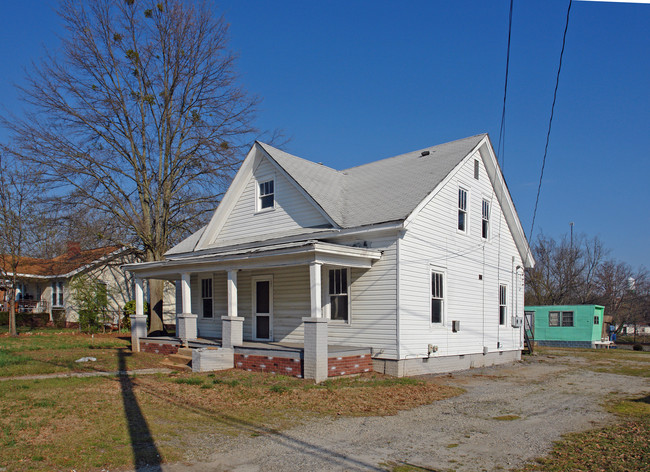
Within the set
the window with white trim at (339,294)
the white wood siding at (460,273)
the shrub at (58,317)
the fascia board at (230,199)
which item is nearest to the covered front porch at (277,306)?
the window with white trim at (339,294)

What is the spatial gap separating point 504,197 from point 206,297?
11879 millimetres

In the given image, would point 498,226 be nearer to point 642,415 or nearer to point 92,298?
point 642,415

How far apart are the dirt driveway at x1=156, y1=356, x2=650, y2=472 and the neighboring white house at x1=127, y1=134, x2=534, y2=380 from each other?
3238mm

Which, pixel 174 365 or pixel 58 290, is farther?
pixel 58 290

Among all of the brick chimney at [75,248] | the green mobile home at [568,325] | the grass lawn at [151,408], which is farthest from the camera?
the green mobile home at [568,325]

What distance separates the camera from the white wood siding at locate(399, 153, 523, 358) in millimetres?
14086

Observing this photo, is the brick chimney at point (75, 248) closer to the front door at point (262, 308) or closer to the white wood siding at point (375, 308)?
the front door at point (262, 308)

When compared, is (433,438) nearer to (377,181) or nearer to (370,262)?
(370,262)

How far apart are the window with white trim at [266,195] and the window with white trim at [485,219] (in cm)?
749

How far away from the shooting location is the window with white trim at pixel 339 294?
1473 cm

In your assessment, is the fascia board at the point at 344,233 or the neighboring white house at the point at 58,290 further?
the neighboring white house at the point at 58,290

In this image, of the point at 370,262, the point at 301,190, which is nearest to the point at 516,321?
the point at 370,262

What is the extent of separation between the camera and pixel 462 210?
1723 cm

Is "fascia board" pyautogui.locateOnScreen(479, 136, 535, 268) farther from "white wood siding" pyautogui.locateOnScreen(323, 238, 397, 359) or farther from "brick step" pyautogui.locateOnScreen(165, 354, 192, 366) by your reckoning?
"brick step" pyautogui.locateOnScreen(165, 354, 192, 366)
